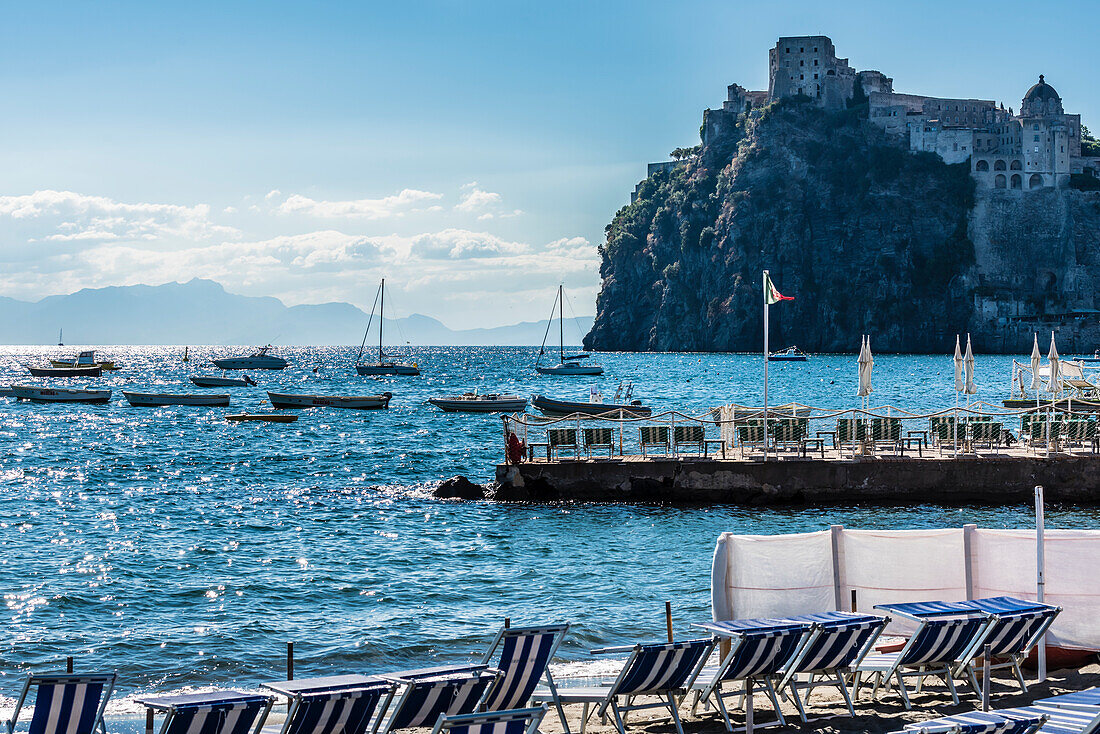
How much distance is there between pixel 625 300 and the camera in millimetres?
183875

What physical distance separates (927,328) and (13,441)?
128167mm

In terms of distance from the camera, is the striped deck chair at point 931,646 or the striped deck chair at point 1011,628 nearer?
the striped deck chair at point 931,646

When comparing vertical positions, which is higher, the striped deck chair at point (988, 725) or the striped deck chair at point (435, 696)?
the striped deck chair at point (988, 725)

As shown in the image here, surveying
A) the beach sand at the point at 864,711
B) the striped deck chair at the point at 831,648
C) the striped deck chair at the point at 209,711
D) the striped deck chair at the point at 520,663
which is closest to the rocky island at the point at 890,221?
the beach sand at the point at 864,711

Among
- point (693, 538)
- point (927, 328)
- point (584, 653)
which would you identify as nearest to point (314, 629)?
point (584, 653)

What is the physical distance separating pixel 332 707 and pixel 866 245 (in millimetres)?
155549

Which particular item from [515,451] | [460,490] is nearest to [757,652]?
[515,451]

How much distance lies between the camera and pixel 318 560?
863 inches

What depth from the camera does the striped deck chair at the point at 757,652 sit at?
8625mm

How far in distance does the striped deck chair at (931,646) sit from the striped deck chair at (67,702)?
6.12 meters

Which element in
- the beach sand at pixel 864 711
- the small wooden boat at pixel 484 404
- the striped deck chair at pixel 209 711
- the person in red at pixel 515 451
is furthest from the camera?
the small wooden boat at pixel 484 404

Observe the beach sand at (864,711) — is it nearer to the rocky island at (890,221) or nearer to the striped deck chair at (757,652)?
the striped deck chair at (757,652)

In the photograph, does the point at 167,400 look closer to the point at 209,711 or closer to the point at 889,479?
the point at 889,479

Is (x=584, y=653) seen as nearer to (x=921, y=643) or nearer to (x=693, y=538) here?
(x=921, y=643)
